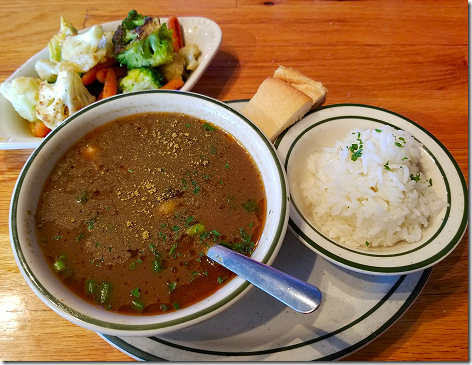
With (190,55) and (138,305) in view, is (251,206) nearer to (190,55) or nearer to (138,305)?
(138,305)

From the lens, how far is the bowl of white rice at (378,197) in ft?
4.87

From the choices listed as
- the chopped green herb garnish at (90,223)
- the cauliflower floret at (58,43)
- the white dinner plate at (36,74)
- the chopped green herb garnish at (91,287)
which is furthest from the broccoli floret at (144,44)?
the chopped green herb garnish at (91,287)

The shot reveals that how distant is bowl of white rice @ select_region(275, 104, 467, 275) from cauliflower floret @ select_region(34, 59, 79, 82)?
4.81 ft

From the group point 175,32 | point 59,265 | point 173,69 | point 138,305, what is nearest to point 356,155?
point 138,305

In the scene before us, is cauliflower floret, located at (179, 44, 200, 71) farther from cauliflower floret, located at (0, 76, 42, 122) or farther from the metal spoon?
the metal spoon

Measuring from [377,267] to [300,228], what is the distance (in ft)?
1.12

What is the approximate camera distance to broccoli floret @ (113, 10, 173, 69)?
2.23 meters

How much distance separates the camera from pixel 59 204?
1.52 meters

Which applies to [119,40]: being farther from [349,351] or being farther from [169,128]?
[349,351]

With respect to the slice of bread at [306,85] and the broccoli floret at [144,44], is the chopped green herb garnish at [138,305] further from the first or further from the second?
the broccoli floret at [144,44]

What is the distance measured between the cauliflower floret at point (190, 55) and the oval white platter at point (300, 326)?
4.63 feet

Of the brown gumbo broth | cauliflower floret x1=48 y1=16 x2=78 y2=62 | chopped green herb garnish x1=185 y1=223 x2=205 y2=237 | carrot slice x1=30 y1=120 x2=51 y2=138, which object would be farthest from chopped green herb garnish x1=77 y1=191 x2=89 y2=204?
cauliflower floret x1=48 y1=16 x2=78 y2=62

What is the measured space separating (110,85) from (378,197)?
5.75 ft

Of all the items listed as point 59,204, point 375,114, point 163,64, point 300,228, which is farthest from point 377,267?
point 163,64
